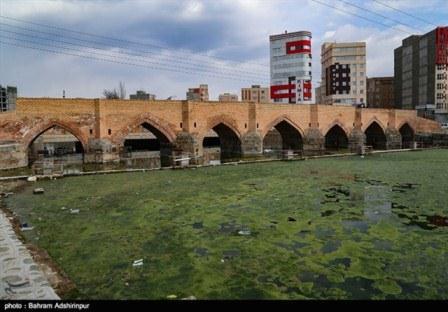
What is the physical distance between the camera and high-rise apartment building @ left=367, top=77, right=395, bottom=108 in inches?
3396

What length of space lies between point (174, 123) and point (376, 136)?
89.9 feet

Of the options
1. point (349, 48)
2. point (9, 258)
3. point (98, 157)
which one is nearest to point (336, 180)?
point (9, 258)

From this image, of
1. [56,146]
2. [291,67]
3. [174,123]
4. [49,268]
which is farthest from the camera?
[291,67]

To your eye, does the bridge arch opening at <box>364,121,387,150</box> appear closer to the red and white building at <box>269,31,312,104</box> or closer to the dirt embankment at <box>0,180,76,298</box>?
the red and white building at <box>269,31,312,104</box>

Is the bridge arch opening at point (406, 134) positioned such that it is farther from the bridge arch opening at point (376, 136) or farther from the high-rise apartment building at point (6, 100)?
the high-rise apartment building at point (6, 100)

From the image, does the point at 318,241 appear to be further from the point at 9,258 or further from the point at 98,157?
the point at 98,157

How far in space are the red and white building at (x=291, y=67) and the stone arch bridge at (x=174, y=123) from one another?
2839cm

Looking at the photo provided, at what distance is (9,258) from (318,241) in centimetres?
520

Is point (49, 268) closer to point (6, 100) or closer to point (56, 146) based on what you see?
point (56, 146)

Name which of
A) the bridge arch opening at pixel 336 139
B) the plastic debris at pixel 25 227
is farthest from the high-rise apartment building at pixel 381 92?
the plastic debris at pixel 25 227

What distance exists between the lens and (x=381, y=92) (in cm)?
8656

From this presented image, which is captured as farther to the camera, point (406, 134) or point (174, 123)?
point (406, 134)

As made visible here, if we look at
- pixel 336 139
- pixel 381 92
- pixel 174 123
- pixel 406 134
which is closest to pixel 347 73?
pixel 381 92

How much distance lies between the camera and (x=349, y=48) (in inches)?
3031
